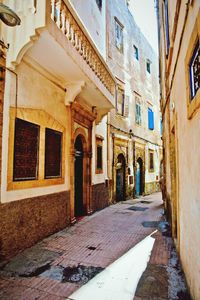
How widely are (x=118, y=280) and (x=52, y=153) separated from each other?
3.69m

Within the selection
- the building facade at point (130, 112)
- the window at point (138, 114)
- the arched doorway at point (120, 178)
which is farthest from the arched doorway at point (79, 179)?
the window at point (138, 114)

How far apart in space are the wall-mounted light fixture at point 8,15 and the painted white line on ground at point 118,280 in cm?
415

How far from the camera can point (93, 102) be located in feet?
29.0

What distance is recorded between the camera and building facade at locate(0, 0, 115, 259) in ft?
14.8

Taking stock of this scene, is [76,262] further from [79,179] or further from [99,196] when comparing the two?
[99,196]

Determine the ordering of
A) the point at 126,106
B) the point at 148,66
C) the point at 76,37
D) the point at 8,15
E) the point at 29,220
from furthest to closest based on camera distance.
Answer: the point at 148,66 → the point at 126,106 → the point at 76,37 → the point at 29,220 → the point at 8,15

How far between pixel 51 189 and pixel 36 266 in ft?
7.38

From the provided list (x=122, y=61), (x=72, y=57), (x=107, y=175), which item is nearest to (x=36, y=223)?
(x=72, y=57)

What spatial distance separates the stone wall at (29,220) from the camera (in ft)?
14.3

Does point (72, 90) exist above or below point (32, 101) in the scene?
above

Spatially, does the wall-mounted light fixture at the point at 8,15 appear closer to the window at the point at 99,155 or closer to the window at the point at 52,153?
the window at the point at 52,153

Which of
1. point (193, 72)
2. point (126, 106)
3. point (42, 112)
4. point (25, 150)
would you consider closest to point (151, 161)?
point (126, 106)

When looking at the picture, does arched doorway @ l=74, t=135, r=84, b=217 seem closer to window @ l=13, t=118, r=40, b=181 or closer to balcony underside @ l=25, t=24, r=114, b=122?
balcony underside @ l=25, t=24, r=114, b=122

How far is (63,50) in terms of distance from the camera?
5094 mm
